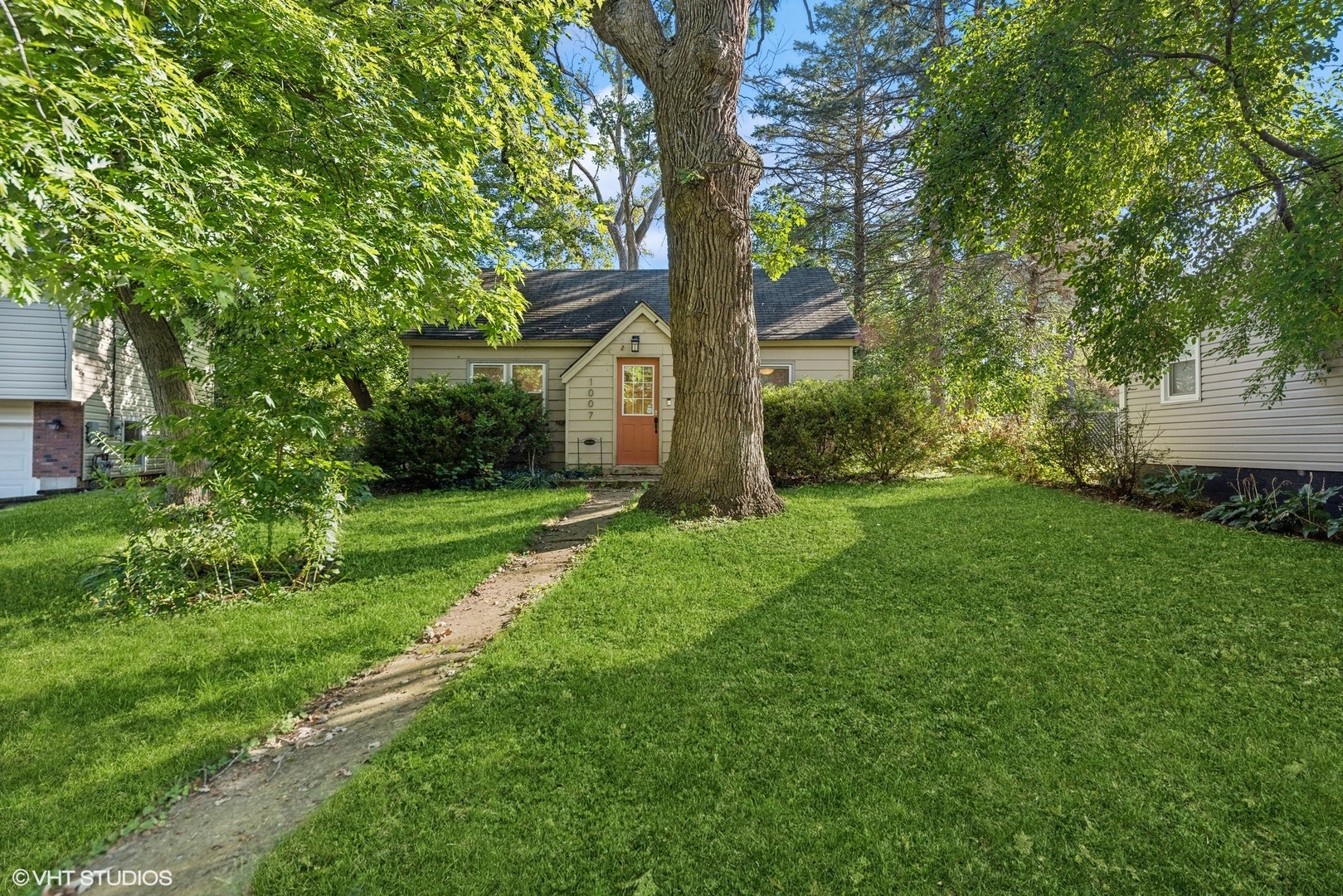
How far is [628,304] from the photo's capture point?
46.2ft

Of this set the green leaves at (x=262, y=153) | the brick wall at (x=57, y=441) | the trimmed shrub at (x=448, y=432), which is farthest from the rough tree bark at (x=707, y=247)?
the brick wall at (x=57, y=441)

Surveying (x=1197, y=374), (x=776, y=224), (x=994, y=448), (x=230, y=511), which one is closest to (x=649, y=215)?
(x=776, y=224)

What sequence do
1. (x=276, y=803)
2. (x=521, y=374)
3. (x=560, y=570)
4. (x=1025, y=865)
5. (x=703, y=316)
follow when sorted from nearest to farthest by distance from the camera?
(x=1025, y=865), (x=276, y=803), (x=560, y=570), (x=703, y=316), (x=521, y=374)

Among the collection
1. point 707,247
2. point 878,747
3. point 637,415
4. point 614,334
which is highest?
point 707,247

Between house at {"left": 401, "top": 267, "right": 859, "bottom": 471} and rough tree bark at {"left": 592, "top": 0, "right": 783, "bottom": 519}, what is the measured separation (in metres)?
3.61

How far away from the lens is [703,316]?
273 inches

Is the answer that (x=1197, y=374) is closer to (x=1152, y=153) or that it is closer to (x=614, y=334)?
(x=1152, y=153)

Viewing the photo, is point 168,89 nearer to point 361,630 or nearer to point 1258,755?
point 361,630

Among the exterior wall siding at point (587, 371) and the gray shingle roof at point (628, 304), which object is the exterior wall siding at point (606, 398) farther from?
the gray shingle roof at point (628, 304)

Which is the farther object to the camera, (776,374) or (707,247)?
(776,374)

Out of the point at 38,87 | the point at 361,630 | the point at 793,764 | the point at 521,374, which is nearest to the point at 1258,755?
the point at 793,764

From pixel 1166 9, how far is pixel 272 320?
886 centimetres

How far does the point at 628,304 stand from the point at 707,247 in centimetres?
749

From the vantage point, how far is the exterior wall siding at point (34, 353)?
11719 mm
